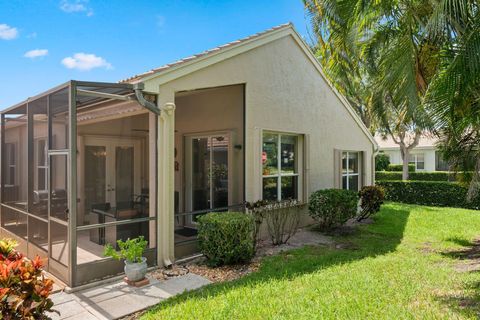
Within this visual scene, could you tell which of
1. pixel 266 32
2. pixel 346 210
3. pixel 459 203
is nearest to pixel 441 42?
pixel 266 32

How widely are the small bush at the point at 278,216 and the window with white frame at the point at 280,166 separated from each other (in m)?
0.31

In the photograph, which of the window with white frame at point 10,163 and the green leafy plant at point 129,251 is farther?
the window with white frame at point 10,163

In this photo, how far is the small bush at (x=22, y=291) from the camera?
9.59ft

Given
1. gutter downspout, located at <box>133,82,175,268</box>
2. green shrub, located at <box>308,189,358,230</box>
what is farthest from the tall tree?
gutter downspout, located at <box>133,82,175,268</box>

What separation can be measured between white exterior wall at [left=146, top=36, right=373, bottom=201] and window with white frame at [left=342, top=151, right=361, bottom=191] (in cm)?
45

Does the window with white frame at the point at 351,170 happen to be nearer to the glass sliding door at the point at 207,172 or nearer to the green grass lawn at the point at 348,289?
the green grass lawn at the point at 348,289

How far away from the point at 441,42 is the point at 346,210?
17.9 feet

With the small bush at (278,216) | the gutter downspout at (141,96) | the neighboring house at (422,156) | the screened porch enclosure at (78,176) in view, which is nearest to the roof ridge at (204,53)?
the gutter downspout at (141,96)

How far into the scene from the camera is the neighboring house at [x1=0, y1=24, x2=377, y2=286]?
20.4ft

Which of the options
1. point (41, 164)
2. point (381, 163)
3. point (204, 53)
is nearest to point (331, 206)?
point (204, 53)

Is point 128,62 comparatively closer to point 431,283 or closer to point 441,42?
point 441,42

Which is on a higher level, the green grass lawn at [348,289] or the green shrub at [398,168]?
the green shrub at [398,168]

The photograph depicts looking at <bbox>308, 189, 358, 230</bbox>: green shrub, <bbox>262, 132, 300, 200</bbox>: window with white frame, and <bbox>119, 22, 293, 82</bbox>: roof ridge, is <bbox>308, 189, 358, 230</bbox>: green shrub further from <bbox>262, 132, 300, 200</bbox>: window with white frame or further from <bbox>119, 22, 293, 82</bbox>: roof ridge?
<bbox>119, 22, 293, 82</bbox>: roof ridge

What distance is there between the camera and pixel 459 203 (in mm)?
17422
